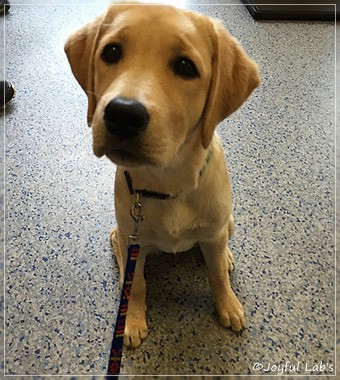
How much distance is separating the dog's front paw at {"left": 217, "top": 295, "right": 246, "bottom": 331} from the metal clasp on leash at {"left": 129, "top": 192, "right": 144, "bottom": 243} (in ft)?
1.22

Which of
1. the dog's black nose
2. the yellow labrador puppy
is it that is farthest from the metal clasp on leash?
the dog's black nose

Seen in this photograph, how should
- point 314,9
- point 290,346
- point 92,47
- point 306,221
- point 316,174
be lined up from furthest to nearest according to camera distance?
point 314,9, point 316,174, point 306,221, point 290,346, point 92,47

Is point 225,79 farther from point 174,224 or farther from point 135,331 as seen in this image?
point 135,331

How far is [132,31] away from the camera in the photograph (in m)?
0.86

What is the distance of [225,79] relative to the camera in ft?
3.05

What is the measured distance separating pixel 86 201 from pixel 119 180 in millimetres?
534

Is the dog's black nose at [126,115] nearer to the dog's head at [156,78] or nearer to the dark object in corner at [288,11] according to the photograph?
the dog's head at [156,78]

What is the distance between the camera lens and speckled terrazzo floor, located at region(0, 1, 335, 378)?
120 cm

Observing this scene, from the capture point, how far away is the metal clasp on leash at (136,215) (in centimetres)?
104

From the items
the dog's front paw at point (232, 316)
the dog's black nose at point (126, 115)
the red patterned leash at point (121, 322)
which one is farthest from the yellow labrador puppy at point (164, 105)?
the dog's front paw at point (232, 316)

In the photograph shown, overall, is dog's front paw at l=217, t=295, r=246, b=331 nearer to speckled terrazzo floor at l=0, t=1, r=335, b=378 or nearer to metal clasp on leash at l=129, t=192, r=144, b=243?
speckled terrazzo floor at l=0, t=1, r=335, b=378

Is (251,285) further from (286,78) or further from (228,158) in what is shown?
(286,78)

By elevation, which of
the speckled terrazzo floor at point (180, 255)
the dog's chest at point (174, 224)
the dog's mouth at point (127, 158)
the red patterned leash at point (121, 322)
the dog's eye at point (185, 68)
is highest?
the dog's eye at point (185, 68)

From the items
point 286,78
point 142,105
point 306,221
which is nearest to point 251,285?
point 306,221
